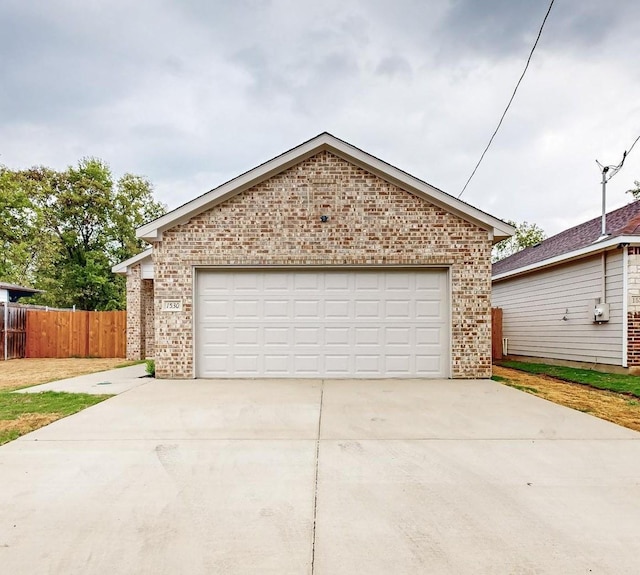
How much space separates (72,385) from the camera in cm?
795

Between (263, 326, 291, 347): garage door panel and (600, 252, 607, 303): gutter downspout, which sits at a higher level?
(600, 252, 607, 303): gutter downspout

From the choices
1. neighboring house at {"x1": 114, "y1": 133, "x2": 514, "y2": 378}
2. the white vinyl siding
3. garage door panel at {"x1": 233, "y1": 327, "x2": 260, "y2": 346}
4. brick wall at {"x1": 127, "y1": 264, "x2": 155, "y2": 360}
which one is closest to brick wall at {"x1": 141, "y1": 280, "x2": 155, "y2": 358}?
brick wall at {"x1": 127, "y1": 264, "x2": 155, "y2": 360}

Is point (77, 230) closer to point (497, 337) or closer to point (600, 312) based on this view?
point (497, 337)

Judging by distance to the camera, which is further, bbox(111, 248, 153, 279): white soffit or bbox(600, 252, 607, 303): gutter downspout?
bbox(111, 248, 153, 279): white soffit

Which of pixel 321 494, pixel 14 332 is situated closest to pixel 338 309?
pixel 321 494

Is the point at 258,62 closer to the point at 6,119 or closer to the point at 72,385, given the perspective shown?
the point at 72,385

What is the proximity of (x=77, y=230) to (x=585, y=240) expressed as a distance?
86.5ft

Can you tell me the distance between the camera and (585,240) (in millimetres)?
11102

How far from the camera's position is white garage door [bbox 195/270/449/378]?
8.62 metres

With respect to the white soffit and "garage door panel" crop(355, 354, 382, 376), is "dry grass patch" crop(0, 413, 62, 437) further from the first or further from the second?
the white soffit

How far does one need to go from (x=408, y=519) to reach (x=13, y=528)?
2.59 m

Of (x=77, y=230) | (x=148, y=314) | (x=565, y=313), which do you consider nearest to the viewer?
(x=565, y=313)

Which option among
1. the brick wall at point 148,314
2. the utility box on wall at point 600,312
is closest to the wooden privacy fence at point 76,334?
the brick wall at point 148,314

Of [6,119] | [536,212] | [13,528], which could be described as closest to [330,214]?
[13,528]
